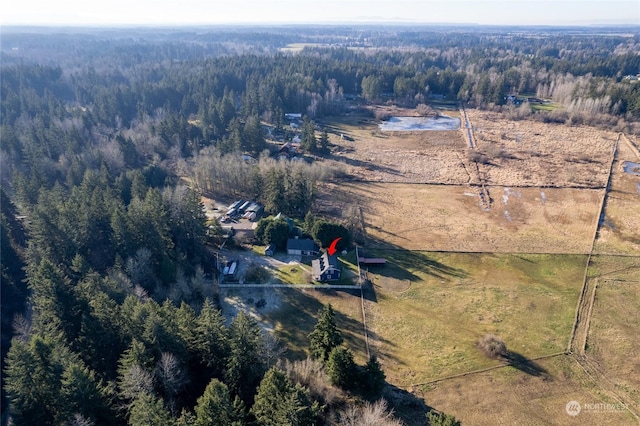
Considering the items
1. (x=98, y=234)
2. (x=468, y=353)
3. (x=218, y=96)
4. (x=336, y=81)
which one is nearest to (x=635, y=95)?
(x=336, y=81)

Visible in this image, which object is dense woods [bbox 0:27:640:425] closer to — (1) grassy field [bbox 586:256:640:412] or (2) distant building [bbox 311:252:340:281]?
(2) distant building [bbox 311:252:340:281]

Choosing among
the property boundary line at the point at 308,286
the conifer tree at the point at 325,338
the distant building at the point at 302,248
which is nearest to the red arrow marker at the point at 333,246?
the distant building at the point at 302,248

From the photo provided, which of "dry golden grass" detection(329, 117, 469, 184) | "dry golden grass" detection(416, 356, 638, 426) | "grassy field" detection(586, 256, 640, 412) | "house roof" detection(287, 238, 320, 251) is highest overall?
"dry golden grass" detection(329, 117, 469, 184)

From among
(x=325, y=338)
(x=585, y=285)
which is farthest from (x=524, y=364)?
(x=325, y=338)

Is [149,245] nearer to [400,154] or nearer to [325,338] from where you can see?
[325,338]

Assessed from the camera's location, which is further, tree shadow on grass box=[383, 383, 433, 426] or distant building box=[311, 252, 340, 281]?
distant building box=[311, 252, 340, 281]

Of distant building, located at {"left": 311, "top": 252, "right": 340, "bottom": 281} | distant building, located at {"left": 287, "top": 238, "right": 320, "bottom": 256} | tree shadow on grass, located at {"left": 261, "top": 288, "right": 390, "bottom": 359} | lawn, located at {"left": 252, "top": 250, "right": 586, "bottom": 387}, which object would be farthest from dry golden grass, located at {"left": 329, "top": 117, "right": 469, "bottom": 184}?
tree shadow on grass, located at {"left": 261, "top": 288, "right": 390, "bottom": 359}
